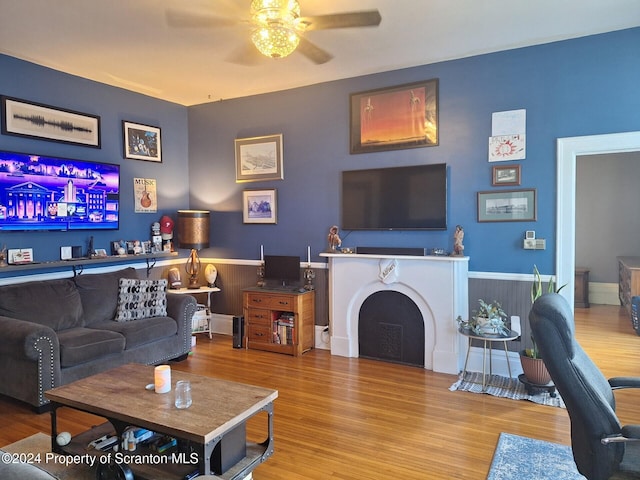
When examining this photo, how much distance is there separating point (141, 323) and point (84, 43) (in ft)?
8.38

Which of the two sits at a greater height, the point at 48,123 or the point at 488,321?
A: the point at 48,123

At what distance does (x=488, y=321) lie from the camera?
12.2 feet

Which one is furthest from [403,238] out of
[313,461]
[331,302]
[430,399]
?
[313,461]

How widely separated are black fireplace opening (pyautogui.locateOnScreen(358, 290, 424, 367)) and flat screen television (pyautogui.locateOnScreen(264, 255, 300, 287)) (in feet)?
3.03

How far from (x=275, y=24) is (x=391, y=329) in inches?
120

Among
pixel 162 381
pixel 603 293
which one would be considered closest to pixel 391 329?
pixel 162 381

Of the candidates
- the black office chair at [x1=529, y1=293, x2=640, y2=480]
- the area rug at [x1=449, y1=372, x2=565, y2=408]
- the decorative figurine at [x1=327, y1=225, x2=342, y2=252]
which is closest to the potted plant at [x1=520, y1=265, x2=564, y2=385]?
the area rug at [x1=449, y1=372, x2=565, y2=408]

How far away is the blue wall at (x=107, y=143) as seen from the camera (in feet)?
13.3

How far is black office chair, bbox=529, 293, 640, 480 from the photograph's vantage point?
164cm

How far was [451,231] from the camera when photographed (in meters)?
4.25

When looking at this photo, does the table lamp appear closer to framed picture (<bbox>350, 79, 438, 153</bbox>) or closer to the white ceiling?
the white ceiling

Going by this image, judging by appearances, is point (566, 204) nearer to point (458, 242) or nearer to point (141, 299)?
point (458, 242)

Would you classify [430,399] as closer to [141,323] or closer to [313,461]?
[313,461]

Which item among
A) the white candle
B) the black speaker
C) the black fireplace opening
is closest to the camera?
the white candle
